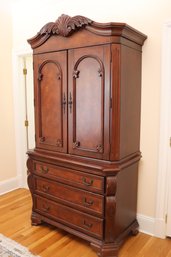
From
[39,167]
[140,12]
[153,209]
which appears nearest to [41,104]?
[39,167]

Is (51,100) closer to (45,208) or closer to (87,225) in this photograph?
(45,208)

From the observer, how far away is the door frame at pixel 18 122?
11.5 feet

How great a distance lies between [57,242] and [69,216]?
0.29 metres

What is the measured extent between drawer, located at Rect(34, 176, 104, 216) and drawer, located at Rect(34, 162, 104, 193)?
58mm

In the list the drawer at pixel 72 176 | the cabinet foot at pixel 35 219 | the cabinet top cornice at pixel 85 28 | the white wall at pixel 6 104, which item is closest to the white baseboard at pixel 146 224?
the drawer at pixel 72 176

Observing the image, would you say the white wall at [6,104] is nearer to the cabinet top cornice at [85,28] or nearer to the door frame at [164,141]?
the cabinet top cornice at [85,28]

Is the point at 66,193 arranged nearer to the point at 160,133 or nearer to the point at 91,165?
the point at 91,165

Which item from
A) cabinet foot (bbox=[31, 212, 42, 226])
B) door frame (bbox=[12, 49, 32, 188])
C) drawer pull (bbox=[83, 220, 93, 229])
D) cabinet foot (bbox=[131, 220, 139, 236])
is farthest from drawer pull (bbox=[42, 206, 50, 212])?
door frame (bbox=[12, 49, 32, 188])

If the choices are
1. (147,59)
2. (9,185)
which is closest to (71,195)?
Result: (147,59)

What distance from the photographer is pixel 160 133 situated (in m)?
2.34

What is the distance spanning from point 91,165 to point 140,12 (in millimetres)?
1594

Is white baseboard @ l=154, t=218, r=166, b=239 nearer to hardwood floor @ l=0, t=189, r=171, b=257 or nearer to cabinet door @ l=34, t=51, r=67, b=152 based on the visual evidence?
hardwood floor @ l=0, t=189, r=171, b=257

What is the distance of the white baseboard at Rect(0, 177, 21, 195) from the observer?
3.53 m

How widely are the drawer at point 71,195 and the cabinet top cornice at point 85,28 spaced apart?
4.73 ft
